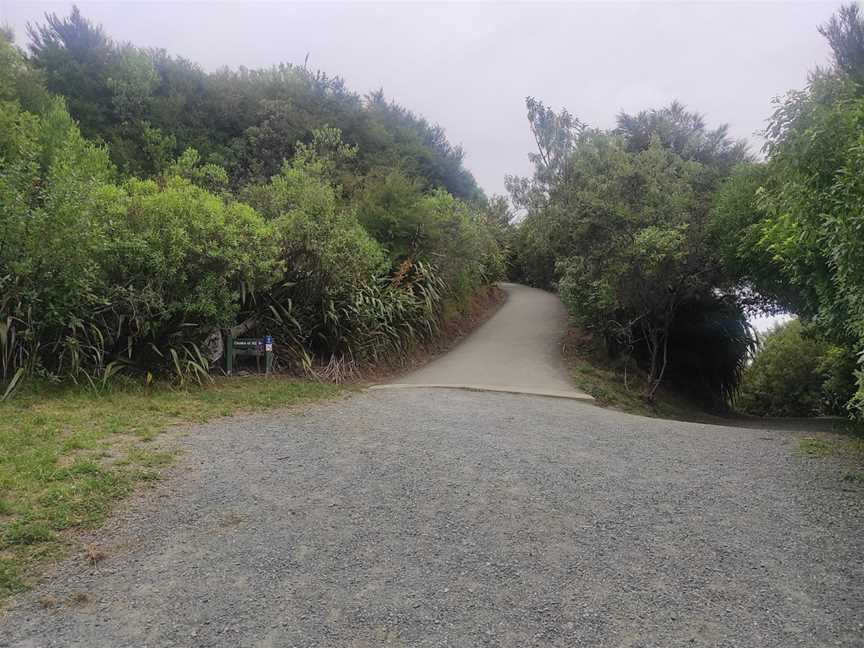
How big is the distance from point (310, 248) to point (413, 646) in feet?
26.1

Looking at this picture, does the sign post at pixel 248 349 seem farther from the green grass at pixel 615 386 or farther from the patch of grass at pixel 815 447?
the patch of grass at pixel 815 447

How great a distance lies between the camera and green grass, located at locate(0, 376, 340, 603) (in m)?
3.41

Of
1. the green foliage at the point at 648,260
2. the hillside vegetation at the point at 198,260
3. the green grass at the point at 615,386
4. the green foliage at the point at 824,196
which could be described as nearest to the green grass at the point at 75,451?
the hillside vegetation at the point at 198,260

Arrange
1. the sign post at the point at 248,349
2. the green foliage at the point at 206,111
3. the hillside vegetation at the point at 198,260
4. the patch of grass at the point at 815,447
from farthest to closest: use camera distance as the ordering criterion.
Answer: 1. the green foliage at the point at 206,111
2. the sign post at the point at 248,349
3. the hillside vegetation at the point at 198,260
4. the patch of grass at the point at 815,447

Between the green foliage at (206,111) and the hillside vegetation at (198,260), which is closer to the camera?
the hillside vegetation at (198,260)

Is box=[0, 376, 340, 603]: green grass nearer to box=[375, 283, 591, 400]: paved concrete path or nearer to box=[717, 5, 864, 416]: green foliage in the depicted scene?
box=[375, 283, 591, 400]: paved concrete path

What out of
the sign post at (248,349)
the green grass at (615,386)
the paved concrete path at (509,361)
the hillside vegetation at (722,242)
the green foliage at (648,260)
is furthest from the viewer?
the green foliage at (648,260)

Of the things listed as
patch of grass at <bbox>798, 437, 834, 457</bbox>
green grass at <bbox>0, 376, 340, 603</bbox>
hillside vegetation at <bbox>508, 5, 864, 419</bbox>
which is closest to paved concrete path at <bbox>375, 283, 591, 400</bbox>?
hillside vegetation at <bbox>508, 5, 864, 419</bbox>

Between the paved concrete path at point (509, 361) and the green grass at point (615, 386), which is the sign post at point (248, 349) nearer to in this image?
the paved concrete path at point (509, 361)

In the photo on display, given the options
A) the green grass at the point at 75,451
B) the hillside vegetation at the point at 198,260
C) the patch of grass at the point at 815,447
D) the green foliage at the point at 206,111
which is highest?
the green foliage at the point at 206,111

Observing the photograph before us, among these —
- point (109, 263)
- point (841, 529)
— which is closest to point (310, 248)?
point (109, 263)

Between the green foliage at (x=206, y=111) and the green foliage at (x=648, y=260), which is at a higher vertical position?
the green foliage at (x=206, y=111)

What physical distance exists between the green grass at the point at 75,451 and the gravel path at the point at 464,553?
0.27 metres

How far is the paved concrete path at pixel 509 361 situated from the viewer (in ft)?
33.2
